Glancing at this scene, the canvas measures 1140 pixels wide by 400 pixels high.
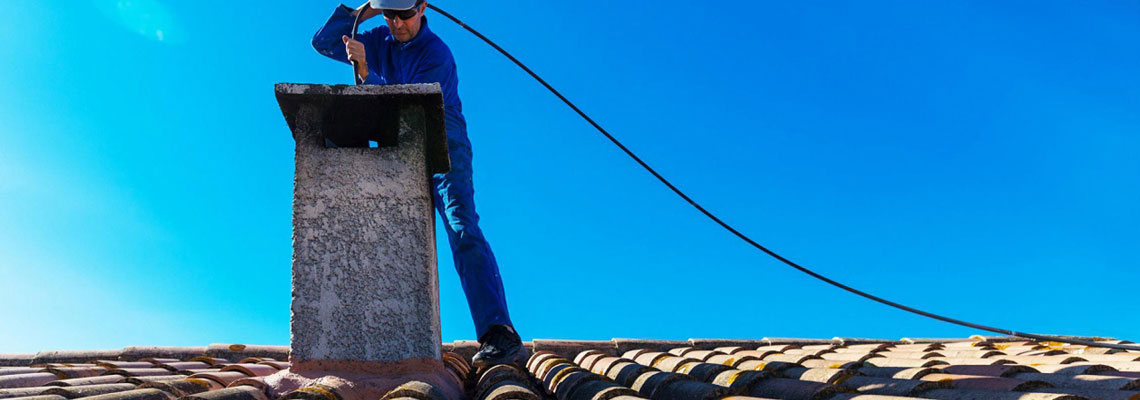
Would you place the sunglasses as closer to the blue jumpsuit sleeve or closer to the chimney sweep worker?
the chimney sweep worker

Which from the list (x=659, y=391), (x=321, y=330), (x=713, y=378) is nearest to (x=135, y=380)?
(x=321, y=330)

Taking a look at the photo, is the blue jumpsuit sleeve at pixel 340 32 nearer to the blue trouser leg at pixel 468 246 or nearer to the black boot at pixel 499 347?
the blue trouser leg at pixel 468 246

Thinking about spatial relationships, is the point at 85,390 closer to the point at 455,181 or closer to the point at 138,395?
the point at 138,395

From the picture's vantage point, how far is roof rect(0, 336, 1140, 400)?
Result: 270 centimetres

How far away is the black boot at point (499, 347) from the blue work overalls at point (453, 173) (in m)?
0.04

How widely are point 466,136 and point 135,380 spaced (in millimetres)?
1962

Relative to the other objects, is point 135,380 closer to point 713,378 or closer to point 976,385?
point 713,378

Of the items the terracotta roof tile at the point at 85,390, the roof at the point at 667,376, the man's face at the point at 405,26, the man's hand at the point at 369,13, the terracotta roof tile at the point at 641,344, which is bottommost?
the terracotta roof tile at the point at 85,390

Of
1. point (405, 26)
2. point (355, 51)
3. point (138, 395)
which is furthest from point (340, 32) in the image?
point (138, 395)

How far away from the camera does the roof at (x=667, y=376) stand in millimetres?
2699

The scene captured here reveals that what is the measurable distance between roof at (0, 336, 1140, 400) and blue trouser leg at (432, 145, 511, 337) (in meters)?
0.35

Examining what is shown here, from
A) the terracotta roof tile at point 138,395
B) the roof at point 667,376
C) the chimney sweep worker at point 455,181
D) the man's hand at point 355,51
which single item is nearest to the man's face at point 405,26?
the chimney sweep worker at point 455,181

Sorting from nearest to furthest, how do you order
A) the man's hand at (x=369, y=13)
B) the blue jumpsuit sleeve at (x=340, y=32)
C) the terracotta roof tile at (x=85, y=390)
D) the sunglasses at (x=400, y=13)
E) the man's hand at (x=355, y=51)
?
the terracotta roof tile at (x=85, y=390) → the man's hand at (x=355, y=51) → the sunglasses at (x=400, y=13) → the man's hand at (x=369, y=13) → the blue jumpsuit sleeve at (x=340, y=32)

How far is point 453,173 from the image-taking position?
158 inches
